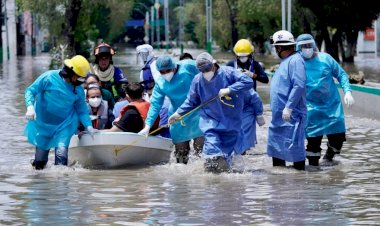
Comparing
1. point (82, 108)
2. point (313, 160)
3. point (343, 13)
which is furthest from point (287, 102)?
point (343, 13)

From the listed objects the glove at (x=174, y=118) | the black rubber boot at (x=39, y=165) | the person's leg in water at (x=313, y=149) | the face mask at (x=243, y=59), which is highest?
the face mask at (x=243, y=59)

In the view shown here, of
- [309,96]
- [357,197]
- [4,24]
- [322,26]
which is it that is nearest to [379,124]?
[309,96]

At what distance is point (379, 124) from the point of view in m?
22.2

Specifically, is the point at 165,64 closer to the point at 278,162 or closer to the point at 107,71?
the point at 278,162

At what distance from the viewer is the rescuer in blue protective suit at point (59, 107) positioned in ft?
46.3

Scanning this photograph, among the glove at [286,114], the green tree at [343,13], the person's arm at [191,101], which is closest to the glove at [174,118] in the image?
the person's arm at [191,101]

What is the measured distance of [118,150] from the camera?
585 inches

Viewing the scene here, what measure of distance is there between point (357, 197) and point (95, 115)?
14.8 feet

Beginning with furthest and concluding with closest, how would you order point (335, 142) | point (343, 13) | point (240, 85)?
point (343, 13) < point (335, 142) < point (240, 85)

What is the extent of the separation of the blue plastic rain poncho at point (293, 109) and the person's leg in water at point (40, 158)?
2760 millimetres

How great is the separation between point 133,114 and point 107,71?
1436mm

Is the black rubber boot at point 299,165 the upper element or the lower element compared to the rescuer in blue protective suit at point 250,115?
lower

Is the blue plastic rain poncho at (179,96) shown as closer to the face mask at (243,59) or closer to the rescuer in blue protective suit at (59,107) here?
the rescuer in blue protective suit at (59,107)

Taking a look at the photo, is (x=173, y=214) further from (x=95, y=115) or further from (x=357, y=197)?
(x=95, y=115)
